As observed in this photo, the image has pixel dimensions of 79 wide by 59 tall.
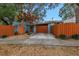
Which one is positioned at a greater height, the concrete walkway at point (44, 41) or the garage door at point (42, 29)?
the garage door at point (42, 29)

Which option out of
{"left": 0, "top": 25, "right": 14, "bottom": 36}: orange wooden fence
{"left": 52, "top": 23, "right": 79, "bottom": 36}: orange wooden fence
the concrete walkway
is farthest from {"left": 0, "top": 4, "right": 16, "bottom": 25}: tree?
{"left": 52, "top": 23, "right": 79, "bottom": 36}: orange wooden fence

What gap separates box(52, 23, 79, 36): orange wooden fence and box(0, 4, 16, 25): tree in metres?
0.53

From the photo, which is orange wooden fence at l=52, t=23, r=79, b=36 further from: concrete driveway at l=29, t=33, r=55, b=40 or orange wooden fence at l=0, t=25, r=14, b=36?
orange wooden fence at l=0, t=25, r=14, b=36

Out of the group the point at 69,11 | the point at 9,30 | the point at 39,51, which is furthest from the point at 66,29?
the point at 9,30

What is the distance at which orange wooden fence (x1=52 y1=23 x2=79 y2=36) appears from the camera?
3.77 metres

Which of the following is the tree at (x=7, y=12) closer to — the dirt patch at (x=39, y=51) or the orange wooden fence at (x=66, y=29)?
the dirt patch at (x=39, y=51)

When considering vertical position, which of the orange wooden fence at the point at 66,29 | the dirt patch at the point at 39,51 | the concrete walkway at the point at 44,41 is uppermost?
the orange wooden fence at the point at 66,29

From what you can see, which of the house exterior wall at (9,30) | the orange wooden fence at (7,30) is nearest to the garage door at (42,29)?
the house exterior wall at (9,30)

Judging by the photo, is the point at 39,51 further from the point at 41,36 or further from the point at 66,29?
the point at 66,29

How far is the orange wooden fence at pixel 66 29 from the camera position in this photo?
3770 millimetres

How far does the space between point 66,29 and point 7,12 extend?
2.44 ft

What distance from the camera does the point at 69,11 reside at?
3.79 metres

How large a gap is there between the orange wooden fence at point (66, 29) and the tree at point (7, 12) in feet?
1.72

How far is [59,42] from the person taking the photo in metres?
3.79
